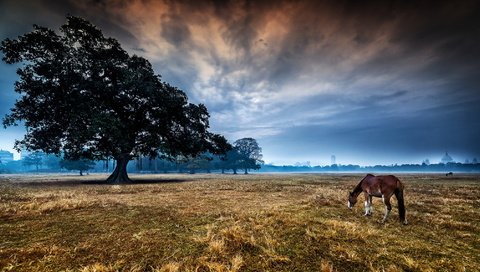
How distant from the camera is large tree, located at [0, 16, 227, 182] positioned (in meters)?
28.5

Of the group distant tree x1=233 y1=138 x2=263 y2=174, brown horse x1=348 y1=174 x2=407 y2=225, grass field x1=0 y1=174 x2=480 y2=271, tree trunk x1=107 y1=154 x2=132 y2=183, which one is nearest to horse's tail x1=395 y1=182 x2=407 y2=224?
brown horse x1=348 y1=174 x2=407 y2=225

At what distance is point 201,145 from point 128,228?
30.6 m

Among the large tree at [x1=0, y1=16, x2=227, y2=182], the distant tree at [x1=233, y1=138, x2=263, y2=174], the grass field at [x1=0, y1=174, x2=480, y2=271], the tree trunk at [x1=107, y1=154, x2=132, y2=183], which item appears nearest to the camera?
the grass field at [x1=0, y1=174, x2=480, y2=271]

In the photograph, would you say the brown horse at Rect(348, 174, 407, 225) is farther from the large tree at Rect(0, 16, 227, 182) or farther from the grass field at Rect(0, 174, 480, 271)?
the large tree at Rect(0, 16, 227, 182)

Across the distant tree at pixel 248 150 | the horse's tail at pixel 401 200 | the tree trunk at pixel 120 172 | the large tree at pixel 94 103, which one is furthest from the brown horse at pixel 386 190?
the distant tree at pixel 248 150

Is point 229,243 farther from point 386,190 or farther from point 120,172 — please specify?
point 120,172

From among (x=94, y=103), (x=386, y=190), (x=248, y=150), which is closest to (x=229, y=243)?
(x=386, y=190)

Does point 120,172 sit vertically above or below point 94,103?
below

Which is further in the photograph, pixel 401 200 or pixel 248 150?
pixel 248 150

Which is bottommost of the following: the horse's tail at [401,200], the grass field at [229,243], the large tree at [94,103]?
the grass field at [229,243]

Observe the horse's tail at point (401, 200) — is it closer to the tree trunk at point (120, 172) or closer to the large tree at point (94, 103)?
the large tree at point (94, 103)

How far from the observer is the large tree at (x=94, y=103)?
93.4ft

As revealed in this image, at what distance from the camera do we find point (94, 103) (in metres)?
31.2

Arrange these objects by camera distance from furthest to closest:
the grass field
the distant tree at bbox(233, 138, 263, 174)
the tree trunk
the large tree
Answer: the distant tree at bbox(233, 138, 263, 174), the tree trunk, the large tree, the grass field
